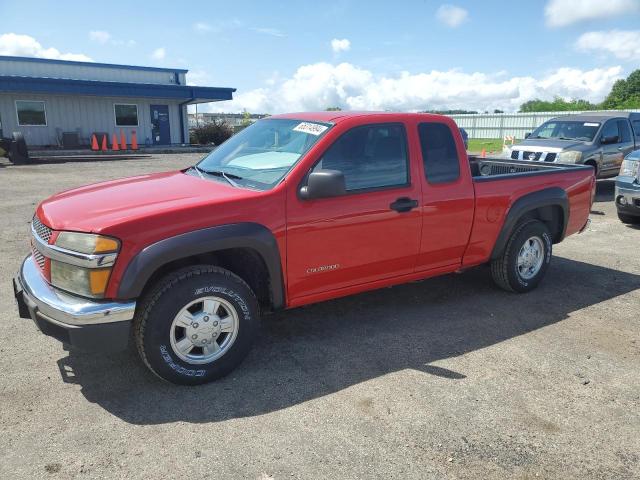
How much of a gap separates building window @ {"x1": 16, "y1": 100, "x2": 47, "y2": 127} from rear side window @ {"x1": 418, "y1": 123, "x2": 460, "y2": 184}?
27252 mm

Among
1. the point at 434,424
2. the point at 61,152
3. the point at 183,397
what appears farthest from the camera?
the point at 61,152

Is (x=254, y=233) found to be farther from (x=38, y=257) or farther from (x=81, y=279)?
(x=38, y=257)

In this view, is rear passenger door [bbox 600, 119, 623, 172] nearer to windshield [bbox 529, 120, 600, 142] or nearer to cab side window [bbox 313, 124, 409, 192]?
windshield [bbox 529, 120, 600, 142]

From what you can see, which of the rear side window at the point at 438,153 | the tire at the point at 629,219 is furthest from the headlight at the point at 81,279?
the tire at the point at 629,219

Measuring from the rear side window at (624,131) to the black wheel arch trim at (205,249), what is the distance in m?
11.2

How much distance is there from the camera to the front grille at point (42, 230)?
3.39 m

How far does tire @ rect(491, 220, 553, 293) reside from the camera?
5.16 metres

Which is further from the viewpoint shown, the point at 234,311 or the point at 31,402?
the point at 234,311

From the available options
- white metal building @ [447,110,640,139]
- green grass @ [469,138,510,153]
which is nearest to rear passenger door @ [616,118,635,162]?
green grass @ [469,138,510,153]

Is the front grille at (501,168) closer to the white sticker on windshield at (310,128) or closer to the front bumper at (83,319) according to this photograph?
the white sticker on windshield at (310,128)

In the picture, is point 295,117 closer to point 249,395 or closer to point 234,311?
point 234,311

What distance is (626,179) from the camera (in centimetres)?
826

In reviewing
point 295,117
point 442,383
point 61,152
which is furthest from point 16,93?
point 442,383

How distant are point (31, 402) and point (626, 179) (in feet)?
A: 28.3
